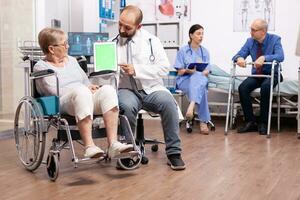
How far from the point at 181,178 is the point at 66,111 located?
789 mm

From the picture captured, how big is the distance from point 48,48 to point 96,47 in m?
0.29

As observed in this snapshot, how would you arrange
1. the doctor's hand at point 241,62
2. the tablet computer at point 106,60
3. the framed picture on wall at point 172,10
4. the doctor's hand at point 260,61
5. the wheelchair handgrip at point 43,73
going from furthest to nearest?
the framed picture on wall at point 172,10, the doctor's hand at point 241,62, the doctor's hand at point 260,61, the tablet computer at point 106,60, the wheelchair handgrip at point 43,73

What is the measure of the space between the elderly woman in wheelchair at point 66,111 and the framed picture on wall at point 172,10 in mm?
2841

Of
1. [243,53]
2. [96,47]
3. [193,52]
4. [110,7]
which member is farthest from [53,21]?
[96,47]

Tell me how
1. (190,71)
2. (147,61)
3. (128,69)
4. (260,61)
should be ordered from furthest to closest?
(190,71), (260,61), (147,61), (128,69)

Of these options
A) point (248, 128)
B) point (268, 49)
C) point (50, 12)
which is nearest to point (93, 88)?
point (248, 128)

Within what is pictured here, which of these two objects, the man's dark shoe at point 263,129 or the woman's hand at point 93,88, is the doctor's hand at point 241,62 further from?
the woman's hand at point 93,88

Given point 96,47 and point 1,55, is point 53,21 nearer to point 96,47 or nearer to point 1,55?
point 1,55

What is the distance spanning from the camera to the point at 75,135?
2674mm

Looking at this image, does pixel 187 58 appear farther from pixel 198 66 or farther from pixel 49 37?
pixel 49 37

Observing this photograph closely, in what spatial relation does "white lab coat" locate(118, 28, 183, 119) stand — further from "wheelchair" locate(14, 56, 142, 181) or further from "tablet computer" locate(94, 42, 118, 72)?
"wheelchair" locate(14, 56, 142, 181)

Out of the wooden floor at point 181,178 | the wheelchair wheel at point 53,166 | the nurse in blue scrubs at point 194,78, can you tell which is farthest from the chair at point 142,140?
the nurse in blue scrubs at point 194,78

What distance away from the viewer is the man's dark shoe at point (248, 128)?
4.54 meters

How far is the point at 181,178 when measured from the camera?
2.69 metres
